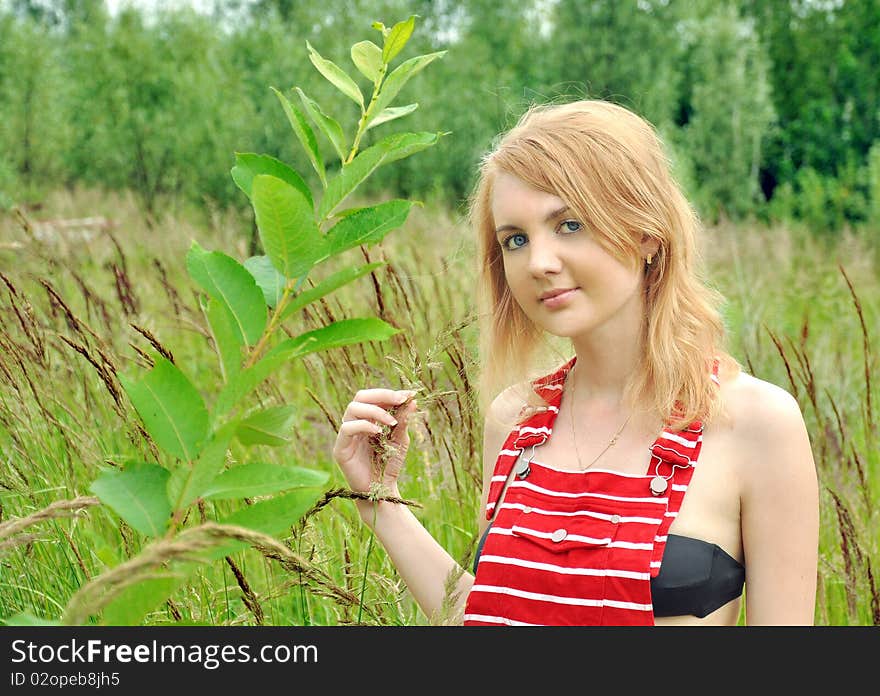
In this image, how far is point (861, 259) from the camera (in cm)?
839

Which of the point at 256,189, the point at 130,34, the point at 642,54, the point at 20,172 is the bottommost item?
the point at 256,189

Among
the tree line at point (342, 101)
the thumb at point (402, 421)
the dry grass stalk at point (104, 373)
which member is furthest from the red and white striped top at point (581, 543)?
the tree line at point (342, 101)

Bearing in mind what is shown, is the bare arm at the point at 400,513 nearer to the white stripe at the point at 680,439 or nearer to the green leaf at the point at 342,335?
A: the white stripe at the point at 680,439

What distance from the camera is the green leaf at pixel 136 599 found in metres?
0.68

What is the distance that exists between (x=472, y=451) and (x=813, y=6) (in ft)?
74.5

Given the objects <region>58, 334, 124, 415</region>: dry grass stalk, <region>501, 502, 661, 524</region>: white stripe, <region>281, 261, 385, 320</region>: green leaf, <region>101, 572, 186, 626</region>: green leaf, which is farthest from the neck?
<region>101, 572, 186, 626</region>: green leaf

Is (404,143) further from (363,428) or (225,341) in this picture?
(363,428)

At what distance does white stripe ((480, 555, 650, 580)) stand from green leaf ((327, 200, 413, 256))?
0.94 m

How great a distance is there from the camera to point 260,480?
0.72m

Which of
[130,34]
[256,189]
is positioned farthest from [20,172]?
[256,189]

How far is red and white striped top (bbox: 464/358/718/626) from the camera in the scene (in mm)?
1562

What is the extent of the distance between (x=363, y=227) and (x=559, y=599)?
0.99 m

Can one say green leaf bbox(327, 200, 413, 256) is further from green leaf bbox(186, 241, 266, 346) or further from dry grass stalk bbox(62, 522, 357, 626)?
dry grass stalk bbox(62, 522, 357, 626)
